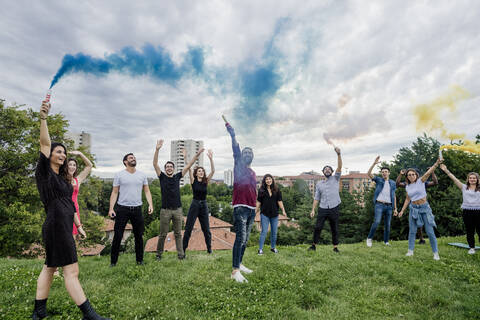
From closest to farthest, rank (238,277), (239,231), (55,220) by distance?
1. (55,220)
2. (238,277)
3. (239,231)

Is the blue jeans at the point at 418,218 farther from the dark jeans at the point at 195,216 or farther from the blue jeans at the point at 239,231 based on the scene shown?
the dark jeans at the point at 195,216

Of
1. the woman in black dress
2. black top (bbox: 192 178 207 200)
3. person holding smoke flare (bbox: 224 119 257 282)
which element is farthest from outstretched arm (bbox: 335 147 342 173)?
the woman in black dress

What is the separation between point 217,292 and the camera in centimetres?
529

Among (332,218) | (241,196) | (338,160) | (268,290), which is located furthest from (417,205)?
(241,196)

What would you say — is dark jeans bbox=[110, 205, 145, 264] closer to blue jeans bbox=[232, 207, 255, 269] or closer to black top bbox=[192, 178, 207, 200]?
black top bbox=[192, 178, 207, 200]

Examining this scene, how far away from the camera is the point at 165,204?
316 inches

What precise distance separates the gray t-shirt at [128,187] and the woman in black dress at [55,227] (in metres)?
2.66

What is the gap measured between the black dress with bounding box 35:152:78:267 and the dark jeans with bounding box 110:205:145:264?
8.82 ft

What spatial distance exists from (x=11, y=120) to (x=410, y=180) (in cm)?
2469

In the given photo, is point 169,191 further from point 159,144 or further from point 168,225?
point 159,144

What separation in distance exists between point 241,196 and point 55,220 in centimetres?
365

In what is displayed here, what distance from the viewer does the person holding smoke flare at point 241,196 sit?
5.92 meters

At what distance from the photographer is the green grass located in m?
4.62

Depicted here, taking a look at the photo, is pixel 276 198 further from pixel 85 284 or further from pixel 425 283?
pixel 85 284
